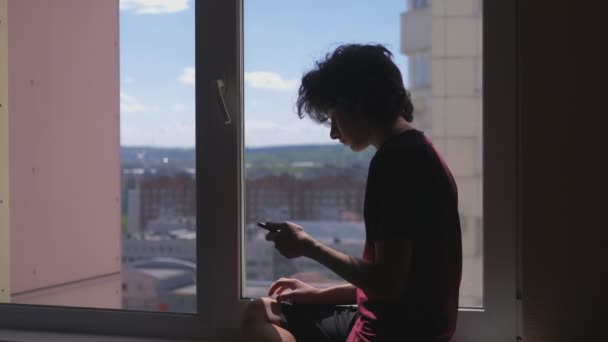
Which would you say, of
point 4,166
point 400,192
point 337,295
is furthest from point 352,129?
point 4,166

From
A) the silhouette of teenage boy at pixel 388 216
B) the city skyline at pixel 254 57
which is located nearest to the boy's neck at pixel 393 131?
the silhouette of teenage boy at pixel 388 216

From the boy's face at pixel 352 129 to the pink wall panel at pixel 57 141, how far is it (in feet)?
2.81

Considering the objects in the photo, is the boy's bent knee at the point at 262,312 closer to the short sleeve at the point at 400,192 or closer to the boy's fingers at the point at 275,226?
the boy's fingers at the point at 275,226

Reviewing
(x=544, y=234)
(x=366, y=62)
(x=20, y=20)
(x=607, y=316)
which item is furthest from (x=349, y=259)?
(x=20, y=20)

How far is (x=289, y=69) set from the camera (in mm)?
1553

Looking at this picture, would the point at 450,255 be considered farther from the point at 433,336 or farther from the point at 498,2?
the point at 498,2

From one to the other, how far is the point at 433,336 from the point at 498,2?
32.2 inches

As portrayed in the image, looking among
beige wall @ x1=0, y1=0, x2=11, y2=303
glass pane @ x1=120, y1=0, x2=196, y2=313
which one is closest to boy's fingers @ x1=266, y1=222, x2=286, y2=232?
glass pane @ x1=120, y1=0, x2=196, y2=313

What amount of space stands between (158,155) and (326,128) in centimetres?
51

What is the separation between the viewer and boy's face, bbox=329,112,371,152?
1.14 metres

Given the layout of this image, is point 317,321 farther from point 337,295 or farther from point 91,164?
point 91,164

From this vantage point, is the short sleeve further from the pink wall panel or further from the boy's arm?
the pink wall panel

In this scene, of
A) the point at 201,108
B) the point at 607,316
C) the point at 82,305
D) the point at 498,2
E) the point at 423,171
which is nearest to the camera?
the point at 423,171

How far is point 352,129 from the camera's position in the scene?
1152 millimetres
